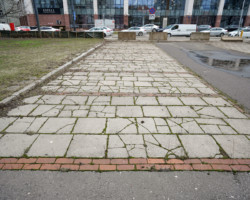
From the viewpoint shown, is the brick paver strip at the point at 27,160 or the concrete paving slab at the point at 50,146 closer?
the brick paver strip at the point at 27,160

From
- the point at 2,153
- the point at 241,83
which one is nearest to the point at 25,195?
the point at 2,153

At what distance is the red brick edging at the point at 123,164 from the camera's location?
2307 millimetres

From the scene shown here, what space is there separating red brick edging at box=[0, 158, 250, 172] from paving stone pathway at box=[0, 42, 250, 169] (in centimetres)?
10

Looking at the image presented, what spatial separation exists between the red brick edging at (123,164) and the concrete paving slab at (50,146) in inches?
4.3

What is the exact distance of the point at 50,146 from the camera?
8.81 ft

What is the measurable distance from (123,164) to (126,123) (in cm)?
104

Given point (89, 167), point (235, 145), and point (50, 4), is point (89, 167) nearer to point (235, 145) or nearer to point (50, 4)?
point (235, 145)

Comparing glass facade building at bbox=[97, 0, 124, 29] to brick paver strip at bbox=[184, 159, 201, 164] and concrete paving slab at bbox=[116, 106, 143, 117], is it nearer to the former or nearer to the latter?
concrete paving slab at bbox=[116, 106, 143, 117]

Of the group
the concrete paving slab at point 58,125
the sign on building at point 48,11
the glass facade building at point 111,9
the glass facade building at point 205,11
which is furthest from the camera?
the sign on building at point 48,11

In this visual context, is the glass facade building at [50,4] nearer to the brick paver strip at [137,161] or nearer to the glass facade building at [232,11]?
the glass facade building at [232,11]

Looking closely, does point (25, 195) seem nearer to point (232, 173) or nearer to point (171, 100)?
point (232, 173)

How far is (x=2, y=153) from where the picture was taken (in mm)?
2531

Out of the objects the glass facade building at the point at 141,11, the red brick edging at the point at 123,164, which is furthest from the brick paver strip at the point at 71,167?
the glass facade building at the point at 141,11

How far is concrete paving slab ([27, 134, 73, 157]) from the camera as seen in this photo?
253 centimetres
